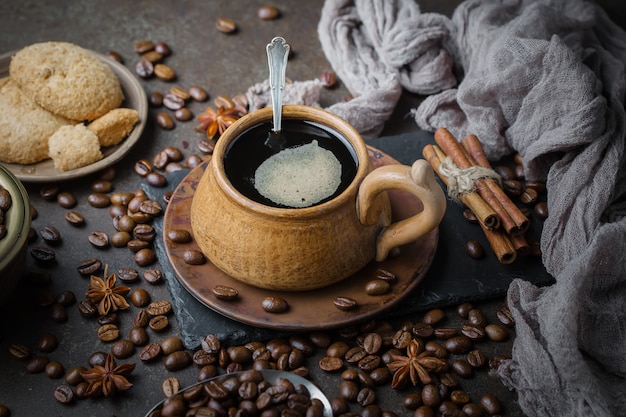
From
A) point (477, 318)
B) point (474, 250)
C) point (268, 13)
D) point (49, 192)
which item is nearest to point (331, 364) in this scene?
point (477, 318)

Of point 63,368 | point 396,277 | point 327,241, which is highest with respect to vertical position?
point 327,241

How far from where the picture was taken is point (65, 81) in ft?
6.66

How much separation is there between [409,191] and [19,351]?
95 cm

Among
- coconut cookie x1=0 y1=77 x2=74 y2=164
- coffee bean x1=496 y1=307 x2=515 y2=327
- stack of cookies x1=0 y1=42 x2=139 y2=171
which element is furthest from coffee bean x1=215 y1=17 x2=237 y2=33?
coffee bean x1=496 y1=307 x2=515 y2=327

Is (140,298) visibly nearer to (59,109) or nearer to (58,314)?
(58,314)

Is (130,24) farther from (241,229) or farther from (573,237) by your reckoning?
(573,237)

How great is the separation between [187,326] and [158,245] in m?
Result: 0.27

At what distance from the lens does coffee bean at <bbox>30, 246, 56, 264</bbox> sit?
5.88 ft

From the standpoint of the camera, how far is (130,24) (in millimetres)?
2508

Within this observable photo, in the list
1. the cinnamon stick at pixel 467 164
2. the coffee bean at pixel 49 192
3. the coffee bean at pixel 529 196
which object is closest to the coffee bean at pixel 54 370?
the coffee bean at pixel 49 192

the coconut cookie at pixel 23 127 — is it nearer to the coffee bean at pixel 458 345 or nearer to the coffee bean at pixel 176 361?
the coffee bean at pixel 176 361

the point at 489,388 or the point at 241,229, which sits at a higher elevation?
the point at 241,229

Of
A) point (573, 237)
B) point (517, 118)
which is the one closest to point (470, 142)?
point (517, 118)

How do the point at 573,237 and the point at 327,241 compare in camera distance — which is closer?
the point at 327,241
